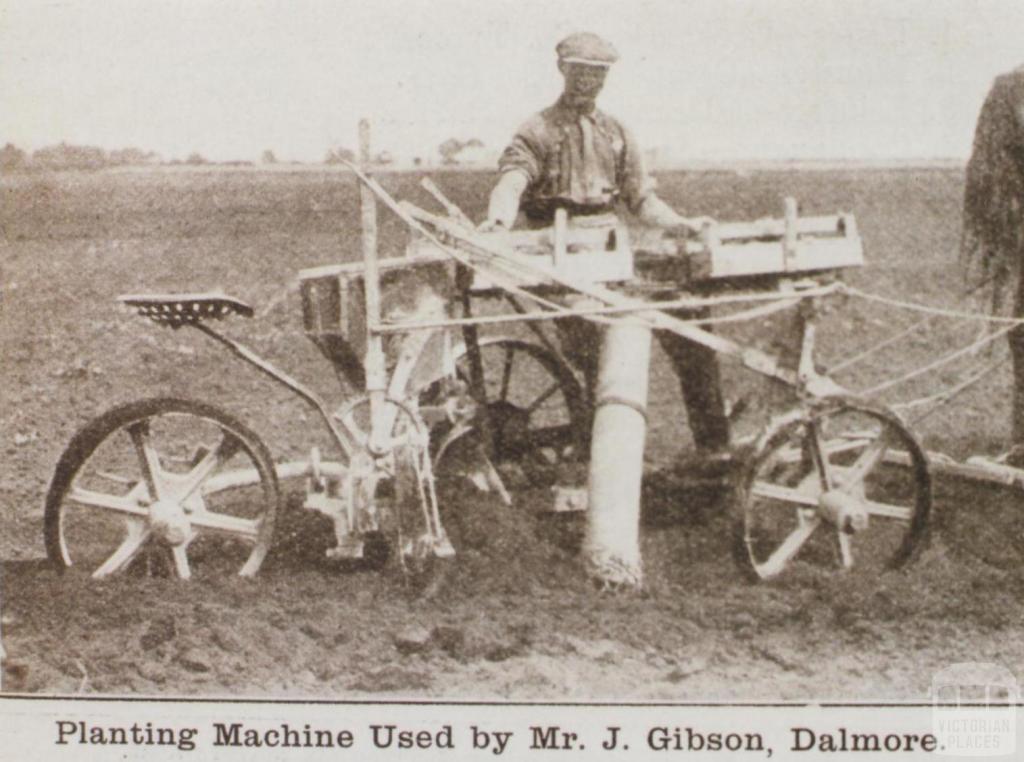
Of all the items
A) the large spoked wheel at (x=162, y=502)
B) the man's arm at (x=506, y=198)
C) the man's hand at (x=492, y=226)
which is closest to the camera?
the large spoked wheel at (x=162, y=502)

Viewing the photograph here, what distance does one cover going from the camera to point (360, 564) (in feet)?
11.2

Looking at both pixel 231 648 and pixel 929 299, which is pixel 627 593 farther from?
pixel 929 299

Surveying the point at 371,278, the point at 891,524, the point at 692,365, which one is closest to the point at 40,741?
the point at 371,278

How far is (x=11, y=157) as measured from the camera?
3.50 meters

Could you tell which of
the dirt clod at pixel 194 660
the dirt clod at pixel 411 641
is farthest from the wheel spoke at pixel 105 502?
the dirt clod at pixel 411 641

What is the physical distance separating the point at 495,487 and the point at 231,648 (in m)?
Answer: 1.09

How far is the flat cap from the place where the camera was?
3576 mm

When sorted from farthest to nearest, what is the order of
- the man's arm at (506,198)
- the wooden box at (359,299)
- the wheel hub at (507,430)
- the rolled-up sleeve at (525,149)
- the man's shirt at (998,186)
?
the wheel hub at (507,430), the man's shirt at (998,186), the rolled-up sleeve at (525,149), the man's arm at (506,198), the wooden box at (359,299)

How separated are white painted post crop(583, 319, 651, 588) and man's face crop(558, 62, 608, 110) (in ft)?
2.63

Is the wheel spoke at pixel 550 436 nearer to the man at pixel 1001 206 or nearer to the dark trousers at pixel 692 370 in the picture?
the dark trousers at pixel 692 370

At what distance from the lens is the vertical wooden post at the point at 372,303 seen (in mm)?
3215

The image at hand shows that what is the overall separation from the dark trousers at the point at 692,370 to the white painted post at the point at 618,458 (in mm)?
321

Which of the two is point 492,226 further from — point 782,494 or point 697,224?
point 782,494

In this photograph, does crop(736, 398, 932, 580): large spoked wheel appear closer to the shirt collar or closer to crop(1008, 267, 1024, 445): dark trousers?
crop(1008, 267, 1024, 445): dark trousers
